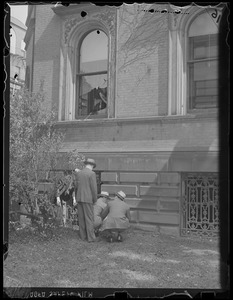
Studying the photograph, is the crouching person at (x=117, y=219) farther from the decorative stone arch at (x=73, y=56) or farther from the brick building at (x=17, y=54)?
the brick building at (x=17, y=54)

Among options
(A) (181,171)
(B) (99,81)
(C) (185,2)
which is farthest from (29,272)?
(C) (185,2)

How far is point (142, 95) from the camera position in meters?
4.37

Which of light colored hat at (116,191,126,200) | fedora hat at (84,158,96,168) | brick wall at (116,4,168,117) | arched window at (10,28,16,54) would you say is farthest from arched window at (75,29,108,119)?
light colored hat at (116,191,126,200)

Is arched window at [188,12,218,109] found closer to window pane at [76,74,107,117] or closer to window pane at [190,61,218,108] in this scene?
window pane at [190,61,218,108]

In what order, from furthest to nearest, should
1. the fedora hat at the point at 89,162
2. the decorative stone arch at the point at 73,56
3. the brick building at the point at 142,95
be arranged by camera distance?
the decorative stone arch at the point at 73,56
the fedora hat at the point at 89,162
the brick building at the point at 142,95

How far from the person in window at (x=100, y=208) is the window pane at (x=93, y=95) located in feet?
3.72

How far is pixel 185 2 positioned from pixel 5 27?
7.14 ft

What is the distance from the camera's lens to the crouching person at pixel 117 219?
402 centimetres

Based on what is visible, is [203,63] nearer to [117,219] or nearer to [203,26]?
[203,26]

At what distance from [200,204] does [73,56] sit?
8.64 ft

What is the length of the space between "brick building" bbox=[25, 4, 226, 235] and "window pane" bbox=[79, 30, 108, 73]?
0.6 inches

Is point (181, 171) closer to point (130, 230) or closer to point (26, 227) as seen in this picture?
point (130, 230)

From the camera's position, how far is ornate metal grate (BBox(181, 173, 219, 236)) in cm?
390

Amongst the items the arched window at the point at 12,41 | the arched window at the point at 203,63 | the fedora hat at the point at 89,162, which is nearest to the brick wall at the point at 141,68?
the arched window at the point at 203,63
